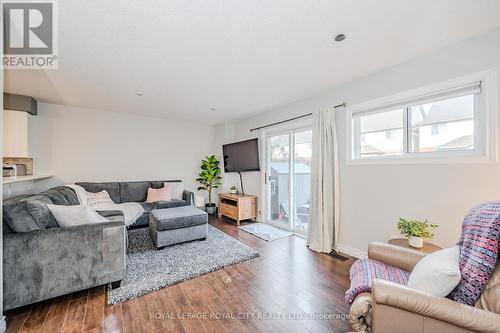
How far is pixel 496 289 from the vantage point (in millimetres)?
1045

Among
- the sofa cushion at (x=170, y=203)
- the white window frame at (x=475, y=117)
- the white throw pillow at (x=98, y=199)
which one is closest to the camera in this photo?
the white window frame at (x=475, y=117)

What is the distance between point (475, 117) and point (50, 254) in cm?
400

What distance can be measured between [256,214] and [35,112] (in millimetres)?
4496

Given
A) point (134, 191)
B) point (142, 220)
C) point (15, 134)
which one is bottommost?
point (142, 220)

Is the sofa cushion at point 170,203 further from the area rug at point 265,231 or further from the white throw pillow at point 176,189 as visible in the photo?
the area rug at point 265,231

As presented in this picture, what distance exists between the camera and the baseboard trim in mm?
2664

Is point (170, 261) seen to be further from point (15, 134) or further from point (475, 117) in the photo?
point (475, 117)

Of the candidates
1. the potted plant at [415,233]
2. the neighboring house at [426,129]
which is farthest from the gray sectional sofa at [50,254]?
the neighboring house at [426,129]

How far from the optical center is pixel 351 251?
2775 mm

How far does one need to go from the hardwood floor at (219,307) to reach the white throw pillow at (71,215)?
2.24 ft

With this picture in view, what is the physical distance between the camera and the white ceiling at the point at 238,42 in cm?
153

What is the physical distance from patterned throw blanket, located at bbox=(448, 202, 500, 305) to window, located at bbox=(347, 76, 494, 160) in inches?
44.9

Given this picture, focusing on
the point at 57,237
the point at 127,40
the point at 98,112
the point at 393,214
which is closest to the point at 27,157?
the point at 98,112

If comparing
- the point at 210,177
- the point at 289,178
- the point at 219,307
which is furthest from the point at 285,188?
the point at 219,307
